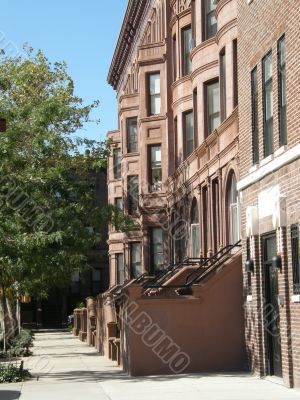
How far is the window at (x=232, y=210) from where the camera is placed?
24.9m

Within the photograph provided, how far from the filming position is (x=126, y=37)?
158 ft

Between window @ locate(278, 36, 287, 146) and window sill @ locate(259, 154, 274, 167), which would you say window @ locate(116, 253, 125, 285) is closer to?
window sill @ locate(259, 154, 274, 167)

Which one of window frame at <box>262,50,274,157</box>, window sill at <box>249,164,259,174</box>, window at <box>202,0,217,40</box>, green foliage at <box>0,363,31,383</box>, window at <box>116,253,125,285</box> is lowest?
green foliage at <box>0,363,31,383</box>

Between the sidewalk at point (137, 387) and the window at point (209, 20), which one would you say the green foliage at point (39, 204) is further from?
the window at point (209, 20)

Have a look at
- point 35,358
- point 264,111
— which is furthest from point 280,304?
point 35,358

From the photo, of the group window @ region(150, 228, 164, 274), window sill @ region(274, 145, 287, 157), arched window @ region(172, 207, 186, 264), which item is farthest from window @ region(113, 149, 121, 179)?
window sill @ region(274, 145, 287, 157)

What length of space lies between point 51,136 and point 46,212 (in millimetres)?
2166

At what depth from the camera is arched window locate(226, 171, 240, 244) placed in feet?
81.6

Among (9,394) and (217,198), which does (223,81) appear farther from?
(9,394)

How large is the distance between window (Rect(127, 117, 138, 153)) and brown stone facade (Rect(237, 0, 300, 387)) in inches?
992

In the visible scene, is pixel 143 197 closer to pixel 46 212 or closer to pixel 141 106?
pixel 141 106

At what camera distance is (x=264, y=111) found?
719 inches

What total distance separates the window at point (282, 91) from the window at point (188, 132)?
639 inches

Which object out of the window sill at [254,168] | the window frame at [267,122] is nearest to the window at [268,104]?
the window frame at [267,122]
